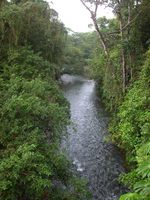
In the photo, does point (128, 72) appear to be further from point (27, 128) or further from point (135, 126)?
point (27, 128)

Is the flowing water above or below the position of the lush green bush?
below

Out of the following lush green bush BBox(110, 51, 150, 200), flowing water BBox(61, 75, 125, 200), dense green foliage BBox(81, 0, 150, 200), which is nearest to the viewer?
flowing water BBox(61, 75, 125, 200)

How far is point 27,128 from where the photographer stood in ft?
30.7

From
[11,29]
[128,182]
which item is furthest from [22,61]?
[128,182]

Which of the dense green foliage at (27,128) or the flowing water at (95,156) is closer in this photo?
the dense green foliage at (27,128)

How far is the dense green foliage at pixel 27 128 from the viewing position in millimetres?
7617

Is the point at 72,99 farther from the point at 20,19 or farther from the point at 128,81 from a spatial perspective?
the point at 20,19

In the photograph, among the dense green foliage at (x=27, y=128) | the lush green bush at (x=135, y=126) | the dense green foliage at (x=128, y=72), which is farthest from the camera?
the dense green foliage at (x=128, y=72)

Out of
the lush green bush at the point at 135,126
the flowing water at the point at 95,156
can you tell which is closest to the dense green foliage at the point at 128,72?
the lush green bush at the point at 135,126

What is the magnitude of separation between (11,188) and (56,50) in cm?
1461

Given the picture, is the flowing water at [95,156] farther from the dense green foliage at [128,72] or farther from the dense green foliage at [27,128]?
the dense green foliage at [27,128]

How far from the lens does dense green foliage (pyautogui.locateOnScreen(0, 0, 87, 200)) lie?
25.0 ft

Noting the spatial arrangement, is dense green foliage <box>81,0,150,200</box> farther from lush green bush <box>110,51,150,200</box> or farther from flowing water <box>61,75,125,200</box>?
flowing water <box>61,75,125,200</box>

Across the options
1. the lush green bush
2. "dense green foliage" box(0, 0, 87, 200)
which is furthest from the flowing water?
"dense green foliage" box(0, 0, 87, 200)
